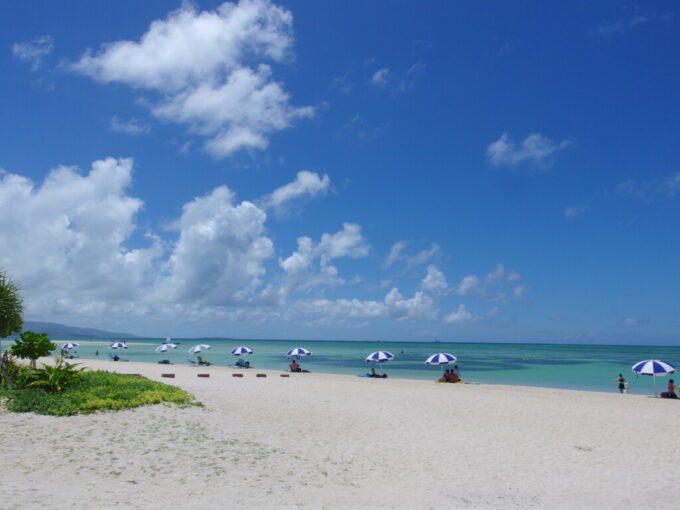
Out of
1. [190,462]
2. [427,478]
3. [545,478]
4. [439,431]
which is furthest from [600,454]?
[190,462]

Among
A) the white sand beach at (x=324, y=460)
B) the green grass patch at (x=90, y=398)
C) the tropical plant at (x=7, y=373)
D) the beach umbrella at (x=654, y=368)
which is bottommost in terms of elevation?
the white sand beach at (x=324, y=460)

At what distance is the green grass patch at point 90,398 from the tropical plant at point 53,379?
0.21 metres

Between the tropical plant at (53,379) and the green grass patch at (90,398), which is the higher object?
the tropical plant at (53,379)

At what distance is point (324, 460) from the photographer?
1172 centimetres

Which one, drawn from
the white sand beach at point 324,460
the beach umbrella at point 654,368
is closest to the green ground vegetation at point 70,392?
the white sand beach at point 324,460

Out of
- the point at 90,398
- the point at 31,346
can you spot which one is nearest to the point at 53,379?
the point at 90,398

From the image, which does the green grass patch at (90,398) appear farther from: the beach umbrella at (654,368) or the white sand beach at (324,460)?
the beach umbrella at (654,368)

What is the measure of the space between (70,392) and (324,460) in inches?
351

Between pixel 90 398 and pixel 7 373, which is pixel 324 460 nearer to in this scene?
pixel 90 398

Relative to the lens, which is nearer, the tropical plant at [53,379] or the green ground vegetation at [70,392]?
the green ground vegetation at [70,392]

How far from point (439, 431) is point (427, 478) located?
5124 mm

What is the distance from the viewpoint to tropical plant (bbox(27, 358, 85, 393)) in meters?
16.0

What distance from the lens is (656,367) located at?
26.1m

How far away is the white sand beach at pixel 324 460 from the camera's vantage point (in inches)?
360
